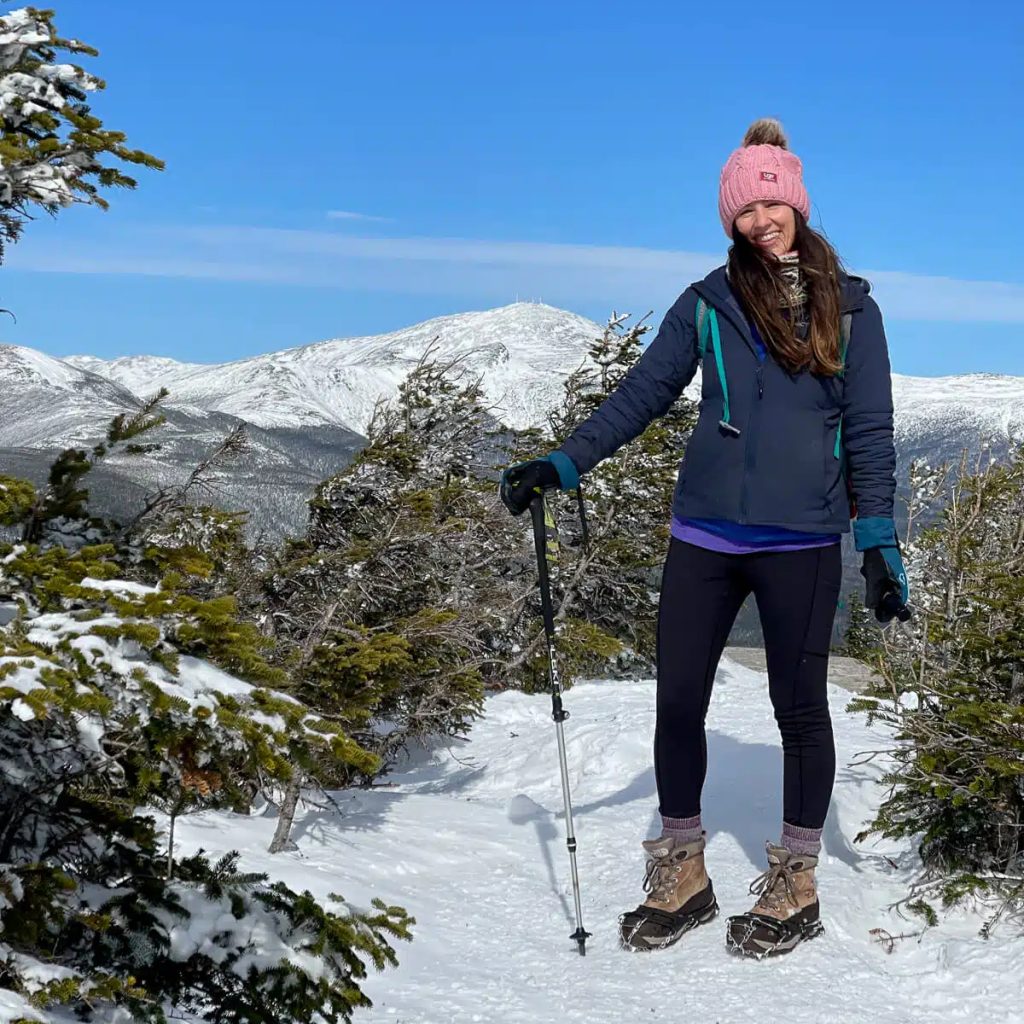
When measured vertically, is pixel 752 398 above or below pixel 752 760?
above

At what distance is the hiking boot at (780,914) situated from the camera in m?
4.07

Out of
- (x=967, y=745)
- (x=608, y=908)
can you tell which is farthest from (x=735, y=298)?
(x=608, y=908)

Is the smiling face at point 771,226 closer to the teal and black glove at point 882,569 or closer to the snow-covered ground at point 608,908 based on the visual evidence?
the teal and black glove at point 882,569

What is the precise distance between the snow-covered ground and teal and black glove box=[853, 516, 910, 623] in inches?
55.3

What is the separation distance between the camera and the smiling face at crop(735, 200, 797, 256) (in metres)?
4.01

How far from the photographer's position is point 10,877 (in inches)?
91.7

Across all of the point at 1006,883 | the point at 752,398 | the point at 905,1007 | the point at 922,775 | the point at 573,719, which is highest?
the point at 752,398

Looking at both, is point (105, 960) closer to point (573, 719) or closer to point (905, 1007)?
point (905, 1007)

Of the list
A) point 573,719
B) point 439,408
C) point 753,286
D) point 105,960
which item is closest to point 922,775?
point 753,286

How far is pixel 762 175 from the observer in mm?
3965

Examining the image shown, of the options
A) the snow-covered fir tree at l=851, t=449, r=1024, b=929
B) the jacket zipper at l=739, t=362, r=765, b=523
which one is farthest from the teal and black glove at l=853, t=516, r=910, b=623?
the snow-covered fir tree at l=851, t=449, r=1024, b=929

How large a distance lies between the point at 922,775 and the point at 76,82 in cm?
424

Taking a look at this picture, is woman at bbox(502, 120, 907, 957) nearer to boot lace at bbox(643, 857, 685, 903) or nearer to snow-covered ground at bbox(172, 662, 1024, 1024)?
boot lace at bbox(643, 857, 685, 903)

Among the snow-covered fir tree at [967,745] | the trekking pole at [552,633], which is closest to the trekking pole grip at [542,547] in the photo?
the trekking pole at [552,633]
